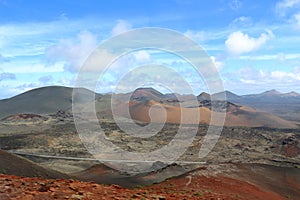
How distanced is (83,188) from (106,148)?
146 feet

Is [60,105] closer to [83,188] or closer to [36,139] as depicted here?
[36,139]

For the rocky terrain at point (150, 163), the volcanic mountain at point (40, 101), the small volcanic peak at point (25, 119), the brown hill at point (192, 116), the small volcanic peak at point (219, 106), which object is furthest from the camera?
the volcanic mountain at point (40, 101)

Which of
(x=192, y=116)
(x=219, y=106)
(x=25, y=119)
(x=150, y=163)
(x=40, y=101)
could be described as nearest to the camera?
(x=150, y=163)

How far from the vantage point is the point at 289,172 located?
3061 cm

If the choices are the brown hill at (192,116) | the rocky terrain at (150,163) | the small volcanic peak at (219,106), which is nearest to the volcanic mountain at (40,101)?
the rocky terrain at (150,163)

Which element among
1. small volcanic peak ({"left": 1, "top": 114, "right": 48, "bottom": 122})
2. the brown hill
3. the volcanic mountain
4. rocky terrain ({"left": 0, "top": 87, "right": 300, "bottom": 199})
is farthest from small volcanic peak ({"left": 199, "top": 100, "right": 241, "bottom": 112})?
small volcanic peak ({"left": 1, "top": 114, "right": 48, "bottom": 122})

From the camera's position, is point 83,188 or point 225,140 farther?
point 225,140

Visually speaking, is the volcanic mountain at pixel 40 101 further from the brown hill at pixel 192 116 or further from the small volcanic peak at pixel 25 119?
the small volcanic peak at pixel 25 119

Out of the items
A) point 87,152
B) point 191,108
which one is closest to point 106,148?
point 87,152

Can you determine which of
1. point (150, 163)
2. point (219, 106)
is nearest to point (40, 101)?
point (219, 106)

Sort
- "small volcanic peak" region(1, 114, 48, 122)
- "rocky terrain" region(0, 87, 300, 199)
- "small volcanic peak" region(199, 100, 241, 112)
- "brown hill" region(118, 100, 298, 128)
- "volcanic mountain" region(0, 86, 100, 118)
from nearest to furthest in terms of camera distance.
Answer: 1. "rocky terrain" region(0, 87, 300, 199)
2. "small volcanic peak" region(1, 114, 48, 122)
3. "brown hill" region(118, 100, 298, 128)
4. "small volcanic peak" region(199, 100, 241, 112)
5. "volcanic mountain" region(0, 86, 100, 118)

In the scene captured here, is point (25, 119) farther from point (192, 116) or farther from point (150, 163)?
point (150, 163)

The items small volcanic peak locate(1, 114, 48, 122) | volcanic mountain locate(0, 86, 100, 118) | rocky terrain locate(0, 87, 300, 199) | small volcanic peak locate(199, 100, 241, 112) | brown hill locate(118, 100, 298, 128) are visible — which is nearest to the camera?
rocky terrain locate(0, 87, 300, 199)

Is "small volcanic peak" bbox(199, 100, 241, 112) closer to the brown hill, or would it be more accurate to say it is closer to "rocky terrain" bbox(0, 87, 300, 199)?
"rocky terrain" bbox(0, 87, 300, 199)
